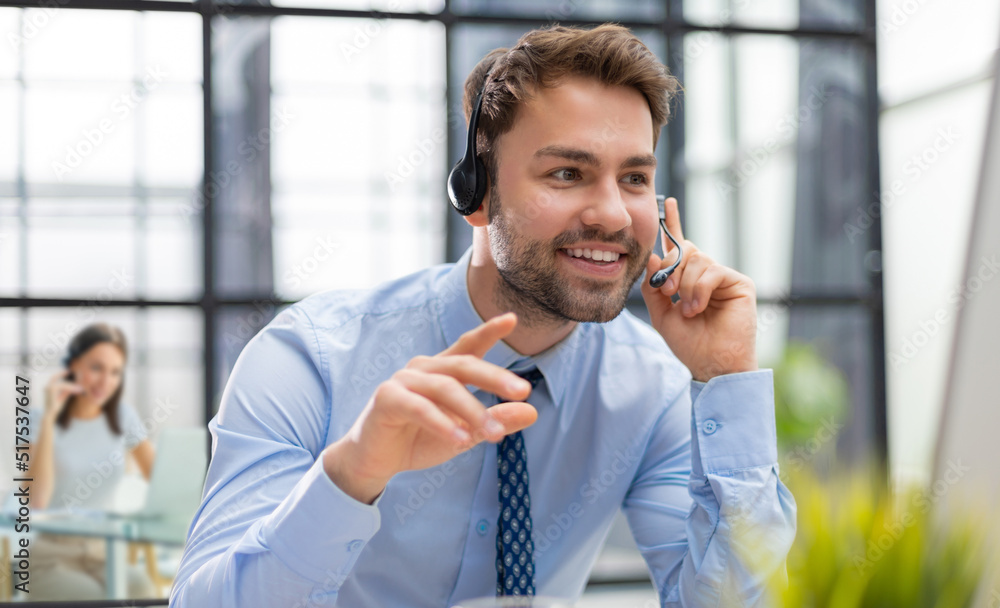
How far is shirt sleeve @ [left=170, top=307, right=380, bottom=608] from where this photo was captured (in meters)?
0.92

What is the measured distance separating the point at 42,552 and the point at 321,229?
4.59ft

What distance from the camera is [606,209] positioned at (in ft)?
4.01

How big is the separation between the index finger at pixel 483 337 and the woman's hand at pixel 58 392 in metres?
2.14

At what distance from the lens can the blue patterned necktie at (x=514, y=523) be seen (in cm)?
124

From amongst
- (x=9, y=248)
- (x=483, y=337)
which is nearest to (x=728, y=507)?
(x=483, y=337)

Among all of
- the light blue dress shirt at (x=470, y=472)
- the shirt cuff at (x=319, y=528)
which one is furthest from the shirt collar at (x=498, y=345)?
→ the shirt cuff at (x=319, y=528)

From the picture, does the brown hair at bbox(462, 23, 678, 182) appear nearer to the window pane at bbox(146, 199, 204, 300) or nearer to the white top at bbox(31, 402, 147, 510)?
the window pane at bbox(146, 199, 204, 300)

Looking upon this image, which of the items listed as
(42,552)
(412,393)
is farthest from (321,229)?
(412,393)

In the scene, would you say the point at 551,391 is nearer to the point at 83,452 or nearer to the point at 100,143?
the point at 83,452

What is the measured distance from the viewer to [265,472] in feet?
3.65

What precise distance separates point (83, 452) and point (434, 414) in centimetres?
217

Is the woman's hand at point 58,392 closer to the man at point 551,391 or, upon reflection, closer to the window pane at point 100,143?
the window pane at point 100,143

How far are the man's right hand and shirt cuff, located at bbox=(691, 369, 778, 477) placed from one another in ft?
1.66

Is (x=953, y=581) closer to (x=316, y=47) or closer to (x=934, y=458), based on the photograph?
(x=316, y=47)
